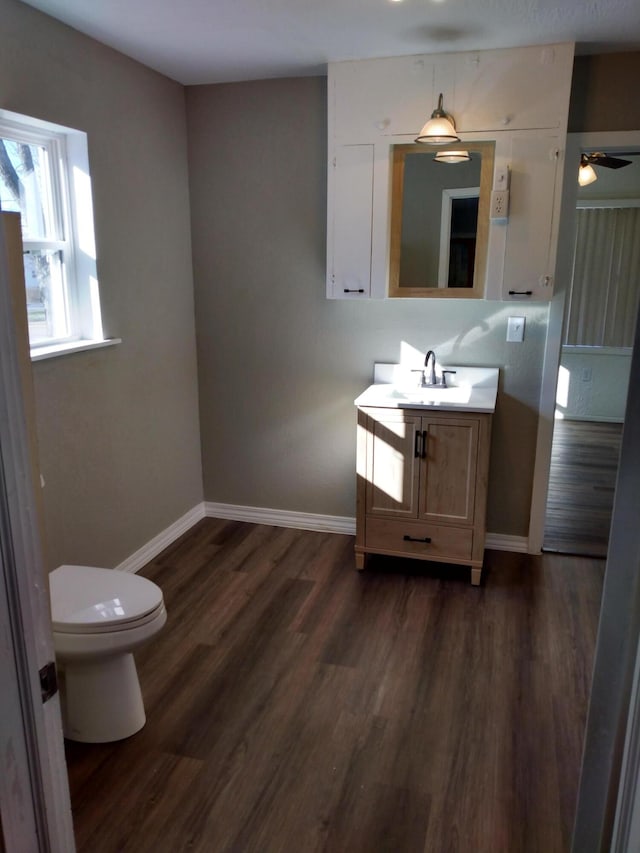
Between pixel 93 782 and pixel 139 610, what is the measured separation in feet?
1.63

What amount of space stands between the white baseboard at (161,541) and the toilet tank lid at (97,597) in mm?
925

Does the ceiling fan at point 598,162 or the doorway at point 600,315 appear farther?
the doorway at point 600,315

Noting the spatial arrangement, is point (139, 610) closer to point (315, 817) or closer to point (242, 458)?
point (315, 817)

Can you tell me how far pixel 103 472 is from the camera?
117 inches

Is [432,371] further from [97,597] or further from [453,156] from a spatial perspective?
[97,597]

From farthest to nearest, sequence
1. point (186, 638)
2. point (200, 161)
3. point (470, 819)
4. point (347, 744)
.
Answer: point (200, 161), point (186, 638), point (347, 744), point (470, 819)

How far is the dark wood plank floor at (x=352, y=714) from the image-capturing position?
179 cm

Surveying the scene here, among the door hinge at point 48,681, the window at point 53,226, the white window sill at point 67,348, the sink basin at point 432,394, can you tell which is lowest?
the door hinge at point 48,681

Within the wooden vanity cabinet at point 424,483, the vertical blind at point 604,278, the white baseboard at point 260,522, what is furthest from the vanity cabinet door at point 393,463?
the vertical blind at point 604,278

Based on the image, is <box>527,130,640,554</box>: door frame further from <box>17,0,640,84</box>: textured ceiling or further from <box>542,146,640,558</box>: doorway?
<box>542,146,640,558</box>: doorway

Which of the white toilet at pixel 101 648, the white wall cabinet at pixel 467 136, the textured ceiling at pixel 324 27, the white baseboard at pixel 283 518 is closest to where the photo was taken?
the white toilet at pixel 101 648

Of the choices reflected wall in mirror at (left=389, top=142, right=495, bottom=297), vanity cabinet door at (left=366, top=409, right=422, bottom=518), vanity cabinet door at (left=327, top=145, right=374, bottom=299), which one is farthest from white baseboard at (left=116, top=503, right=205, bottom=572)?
reflected wall in mirror at (left=389, top=142, right=495, bottom=297)

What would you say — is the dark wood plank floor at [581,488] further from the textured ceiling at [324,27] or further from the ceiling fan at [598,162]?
the textured ceiling at [324,27]

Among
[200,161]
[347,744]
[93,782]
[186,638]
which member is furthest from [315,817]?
[200,161]
